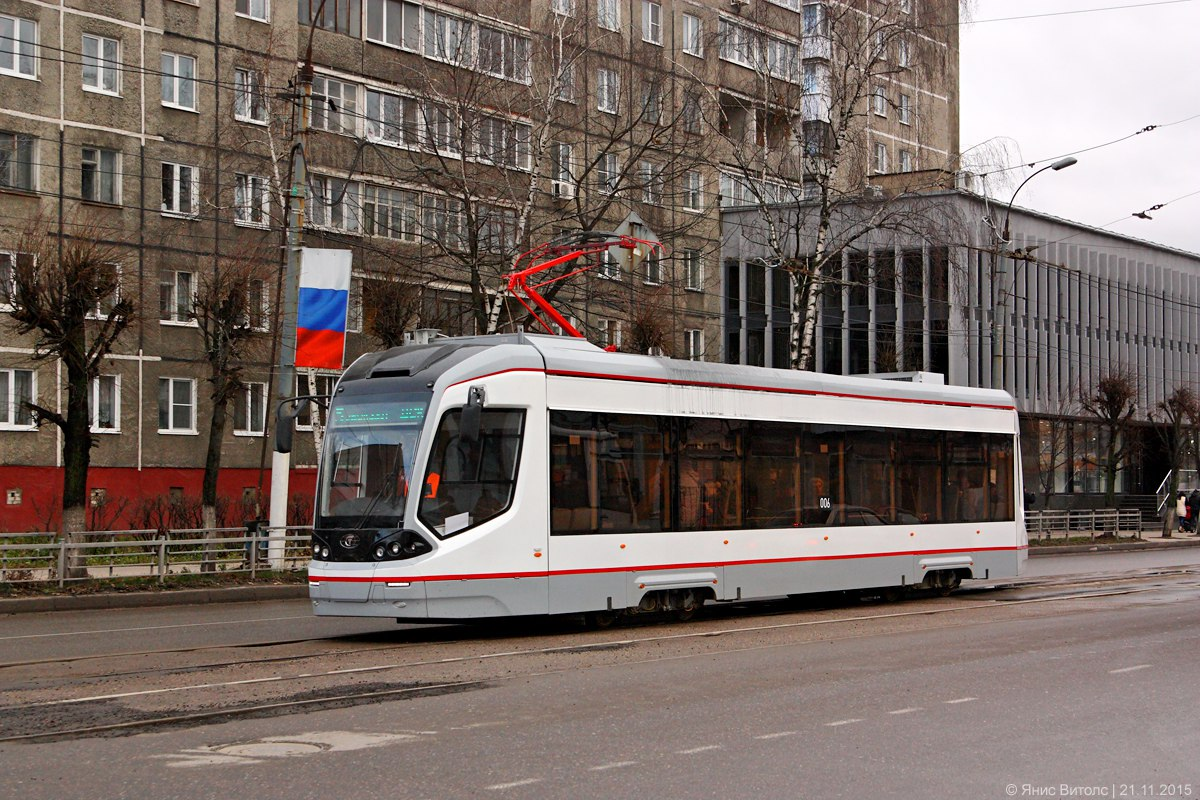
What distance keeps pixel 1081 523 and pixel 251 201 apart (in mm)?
29762

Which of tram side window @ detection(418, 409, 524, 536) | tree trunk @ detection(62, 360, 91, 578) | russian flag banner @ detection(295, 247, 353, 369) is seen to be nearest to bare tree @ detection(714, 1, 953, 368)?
russian flag banner @ detection(295, 247, 353, 369)

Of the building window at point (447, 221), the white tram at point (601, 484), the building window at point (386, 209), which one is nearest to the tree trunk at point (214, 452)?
the building window at point (447, 221)

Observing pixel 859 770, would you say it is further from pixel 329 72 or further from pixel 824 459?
pixel 329 72

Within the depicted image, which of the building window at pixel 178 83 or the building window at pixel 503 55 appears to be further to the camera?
the building window at pixel 178 83

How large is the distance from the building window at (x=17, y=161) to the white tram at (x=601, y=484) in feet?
73.1

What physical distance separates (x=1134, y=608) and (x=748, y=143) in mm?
16232

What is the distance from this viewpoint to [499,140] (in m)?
31.8

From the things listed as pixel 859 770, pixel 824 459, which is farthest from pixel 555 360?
pixel 859 770

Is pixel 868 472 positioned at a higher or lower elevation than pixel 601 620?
higher

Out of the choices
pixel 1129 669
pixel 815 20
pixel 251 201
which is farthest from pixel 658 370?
pixel 251 201

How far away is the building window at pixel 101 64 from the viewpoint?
35656 millimetres

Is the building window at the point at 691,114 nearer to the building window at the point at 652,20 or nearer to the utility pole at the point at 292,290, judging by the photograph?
the utility pole at the point at 292,290

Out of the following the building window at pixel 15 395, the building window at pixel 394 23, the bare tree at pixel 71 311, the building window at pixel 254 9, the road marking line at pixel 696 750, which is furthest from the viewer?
the building window at pixel 394 23

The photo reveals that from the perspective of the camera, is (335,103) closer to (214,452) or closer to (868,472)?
(214,452)
